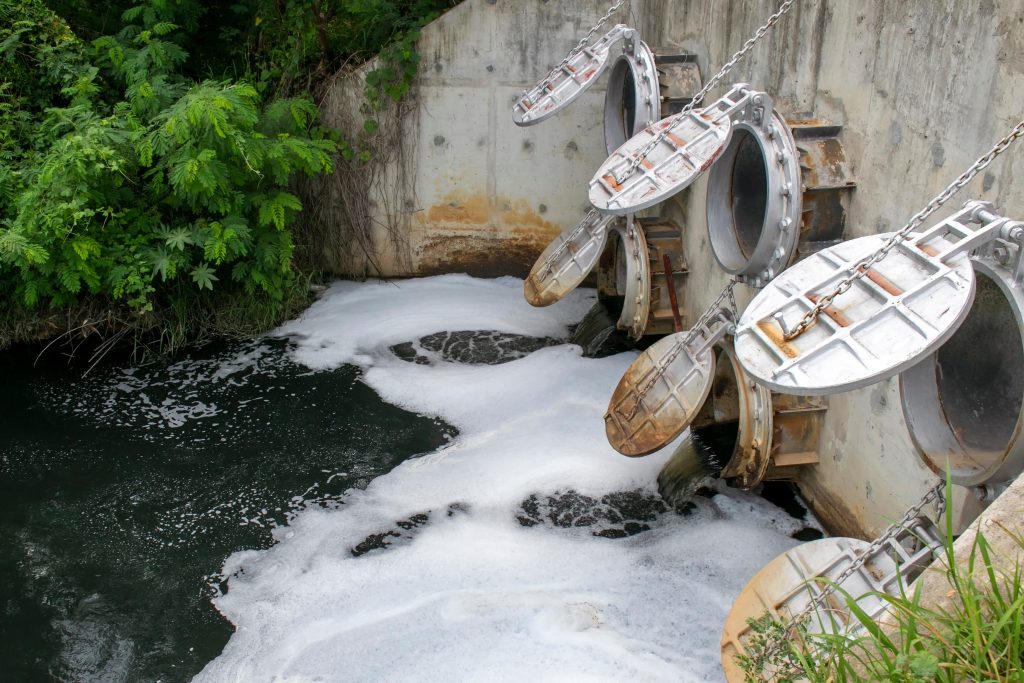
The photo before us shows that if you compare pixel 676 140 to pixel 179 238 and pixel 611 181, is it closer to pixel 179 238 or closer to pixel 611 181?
pixel 611 181

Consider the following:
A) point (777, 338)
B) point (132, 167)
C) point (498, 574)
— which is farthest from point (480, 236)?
point (777, 338)

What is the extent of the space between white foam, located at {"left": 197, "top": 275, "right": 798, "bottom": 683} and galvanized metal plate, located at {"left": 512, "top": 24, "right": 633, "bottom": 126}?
2.03 meters

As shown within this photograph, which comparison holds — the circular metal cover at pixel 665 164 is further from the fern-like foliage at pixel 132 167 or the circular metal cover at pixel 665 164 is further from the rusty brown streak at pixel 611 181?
the fern-like foliage at pixel 132 167

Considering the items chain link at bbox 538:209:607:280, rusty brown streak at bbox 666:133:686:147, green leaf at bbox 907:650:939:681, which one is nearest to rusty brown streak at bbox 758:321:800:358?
green leaf at bbox 907:650:939:681

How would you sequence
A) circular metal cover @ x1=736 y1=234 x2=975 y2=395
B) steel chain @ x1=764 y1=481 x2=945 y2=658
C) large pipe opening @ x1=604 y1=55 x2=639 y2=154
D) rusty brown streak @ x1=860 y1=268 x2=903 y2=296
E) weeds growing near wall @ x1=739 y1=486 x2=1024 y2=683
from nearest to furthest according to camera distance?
weeds growing near wall @ x1=739 y1=486 x2=1024 y2=683, circular metal cover @ x1=736 y1=234 x2=975 y2=395, rusty brown streak @ x1=860 y1=268 x2=903 y2=296, steel chain @ x1=764 y1=481 x2=945 y2=658, large pipe opening @ x1=604 y1=55 x2=639 y2=154

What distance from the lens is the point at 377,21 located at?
8336 millimetres

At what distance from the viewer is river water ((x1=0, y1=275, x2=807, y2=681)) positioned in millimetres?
4633

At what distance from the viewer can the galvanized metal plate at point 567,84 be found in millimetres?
6355

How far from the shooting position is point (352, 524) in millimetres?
5598

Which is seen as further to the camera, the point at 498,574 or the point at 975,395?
the point at 498,574

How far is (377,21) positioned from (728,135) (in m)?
4.67

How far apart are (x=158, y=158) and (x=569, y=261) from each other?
3409mm

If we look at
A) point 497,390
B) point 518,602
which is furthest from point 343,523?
point 497,390

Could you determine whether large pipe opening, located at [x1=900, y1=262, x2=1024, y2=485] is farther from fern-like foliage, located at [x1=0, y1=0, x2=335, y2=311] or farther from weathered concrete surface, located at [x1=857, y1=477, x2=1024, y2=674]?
fern-like foliage, located at [x1=0, y1=0, x2=335, y2=311]
